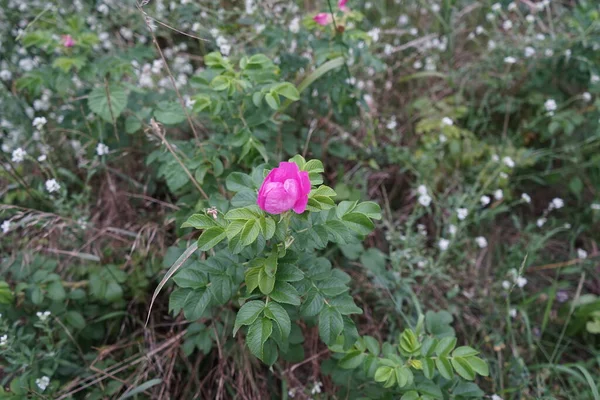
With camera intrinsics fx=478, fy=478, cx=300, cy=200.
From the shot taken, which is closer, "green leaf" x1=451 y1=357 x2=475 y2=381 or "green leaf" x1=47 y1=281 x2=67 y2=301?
"green leaf" x1=451 y1=357 x2=475 y2=381

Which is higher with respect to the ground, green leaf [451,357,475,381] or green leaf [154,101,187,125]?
green leaf [154,101,187,125]

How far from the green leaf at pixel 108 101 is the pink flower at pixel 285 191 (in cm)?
105

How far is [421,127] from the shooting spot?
2547mm

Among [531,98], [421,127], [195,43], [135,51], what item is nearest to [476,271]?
[421,127]

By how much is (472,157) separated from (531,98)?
21.5 inches

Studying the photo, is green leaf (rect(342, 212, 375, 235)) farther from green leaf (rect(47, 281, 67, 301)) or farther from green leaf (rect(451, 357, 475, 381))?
green leaf (rect(47, 281, 67, 301))

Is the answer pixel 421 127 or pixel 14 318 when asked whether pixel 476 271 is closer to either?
pixel 421 127

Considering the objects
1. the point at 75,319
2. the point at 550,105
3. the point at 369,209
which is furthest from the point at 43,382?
the point at 550,105

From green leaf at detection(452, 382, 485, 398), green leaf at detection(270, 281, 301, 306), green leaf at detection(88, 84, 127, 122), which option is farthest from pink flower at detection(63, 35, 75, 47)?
green leaf at detection(452, 382, 485, 398)

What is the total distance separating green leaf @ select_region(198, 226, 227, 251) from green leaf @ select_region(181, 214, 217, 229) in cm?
3

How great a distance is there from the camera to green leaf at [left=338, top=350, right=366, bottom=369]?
5.04 feet

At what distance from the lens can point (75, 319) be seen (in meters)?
1.84

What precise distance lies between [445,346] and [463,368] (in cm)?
8

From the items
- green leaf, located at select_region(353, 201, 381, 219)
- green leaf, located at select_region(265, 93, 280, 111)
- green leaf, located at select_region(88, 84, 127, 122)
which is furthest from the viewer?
green leaf, located at select_region(88, 84, 127, 122)
